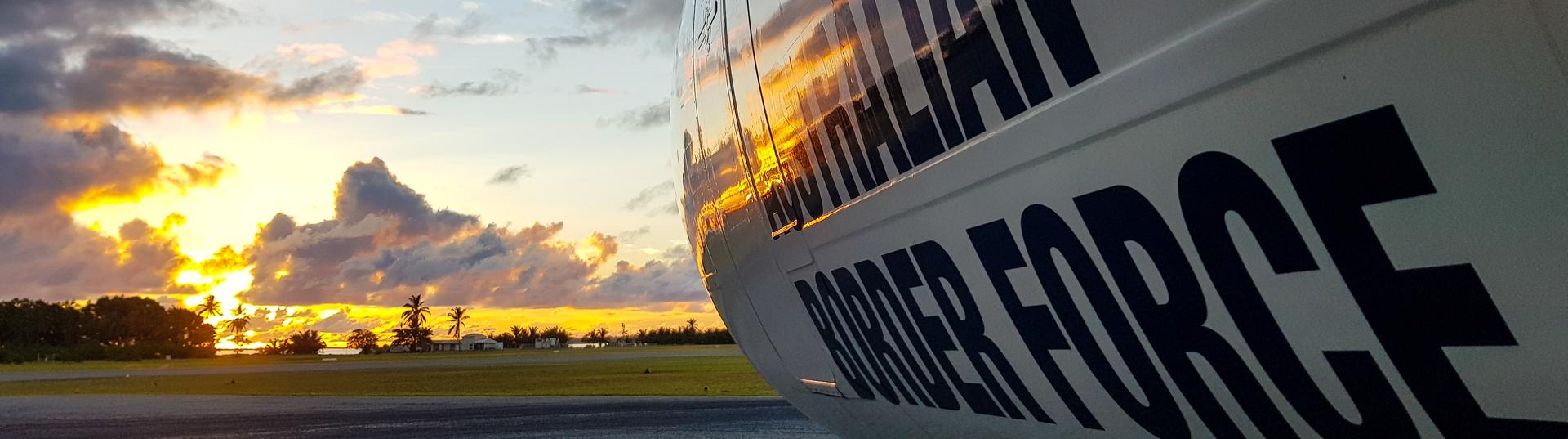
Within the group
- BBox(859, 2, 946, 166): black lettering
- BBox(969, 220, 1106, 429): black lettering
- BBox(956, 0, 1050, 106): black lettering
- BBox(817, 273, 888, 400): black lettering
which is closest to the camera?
BBox(956, 0, 1050, 106): black lettering

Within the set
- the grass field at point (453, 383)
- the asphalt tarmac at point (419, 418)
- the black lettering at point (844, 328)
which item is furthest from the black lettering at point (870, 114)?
the grass field at point (453, 383)

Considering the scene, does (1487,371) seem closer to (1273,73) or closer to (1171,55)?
(1273,73)

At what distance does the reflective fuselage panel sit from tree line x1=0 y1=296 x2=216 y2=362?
72271 mm

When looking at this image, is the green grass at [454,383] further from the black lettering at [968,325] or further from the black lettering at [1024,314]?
the black lettering at [1024,314]

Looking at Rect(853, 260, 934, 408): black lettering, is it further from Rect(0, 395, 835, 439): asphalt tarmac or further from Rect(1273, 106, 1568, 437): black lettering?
Rect(0, 395, 835, 439): asphalt tarmac

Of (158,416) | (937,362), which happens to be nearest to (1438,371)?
(937,362)

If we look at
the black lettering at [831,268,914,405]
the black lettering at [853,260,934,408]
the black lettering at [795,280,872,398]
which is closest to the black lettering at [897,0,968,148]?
the black lettering at [853,260,934,408]

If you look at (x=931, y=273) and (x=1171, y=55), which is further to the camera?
(x=931, y=273)

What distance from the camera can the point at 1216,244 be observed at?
134 cm

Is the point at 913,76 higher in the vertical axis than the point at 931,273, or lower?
higher

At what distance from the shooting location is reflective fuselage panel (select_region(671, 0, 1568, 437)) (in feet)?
3.19

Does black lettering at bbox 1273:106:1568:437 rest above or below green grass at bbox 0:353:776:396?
below

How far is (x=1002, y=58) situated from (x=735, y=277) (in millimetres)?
3047

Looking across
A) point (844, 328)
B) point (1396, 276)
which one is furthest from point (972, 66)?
point (844, 328)
